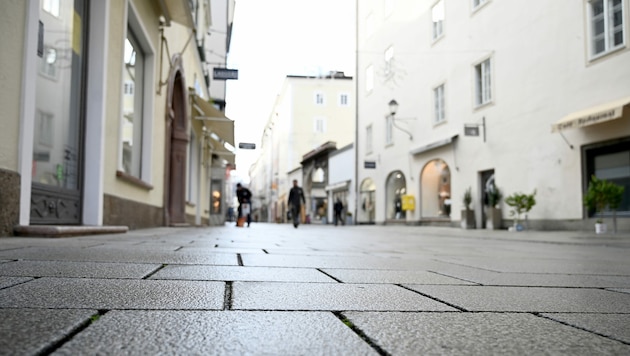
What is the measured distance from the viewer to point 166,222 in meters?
10.1

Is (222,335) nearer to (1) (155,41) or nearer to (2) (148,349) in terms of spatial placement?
(2) (148,349)

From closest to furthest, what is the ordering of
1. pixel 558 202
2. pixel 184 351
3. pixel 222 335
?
pixel 184 351, pixel 222 335, pixel 558 202

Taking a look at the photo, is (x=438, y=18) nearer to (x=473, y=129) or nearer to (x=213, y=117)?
(x=473, y=129)

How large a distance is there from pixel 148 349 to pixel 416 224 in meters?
19.5

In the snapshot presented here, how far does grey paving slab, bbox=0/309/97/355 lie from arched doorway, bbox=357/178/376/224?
2492 cm

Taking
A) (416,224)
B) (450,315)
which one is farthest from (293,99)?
(450,315)

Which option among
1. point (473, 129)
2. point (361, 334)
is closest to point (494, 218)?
point (473, 129)

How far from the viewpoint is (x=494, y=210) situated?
47.3ft

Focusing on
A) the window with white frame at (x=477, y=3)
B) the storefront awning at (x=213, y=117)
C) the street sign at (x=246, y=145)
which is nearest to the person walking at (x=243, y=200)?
the street sign at (x=246, y=145)

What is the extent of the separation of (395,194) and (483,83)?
26.8 feet

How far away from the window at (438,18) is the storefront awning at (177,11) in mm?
11820

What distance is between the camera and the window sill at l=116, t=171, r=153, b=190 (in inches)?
254

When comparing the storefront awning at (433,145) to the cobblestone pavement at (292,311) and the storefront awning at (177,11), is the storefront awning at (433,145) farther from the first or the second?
the cobblestone pavement at (292,311)

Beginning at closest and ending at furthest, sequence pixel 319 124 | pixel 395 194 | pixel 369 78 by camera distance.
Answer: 1. pixel 395 194
2. pixel 369 78
3. pixel 319 124
